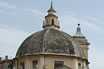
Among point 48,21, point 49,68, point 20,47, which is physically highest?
point 48,21

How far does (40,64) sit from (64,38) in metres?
6.64

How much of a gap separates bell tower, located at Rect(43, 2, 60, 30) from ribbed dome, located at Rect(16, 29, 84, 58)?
185cm

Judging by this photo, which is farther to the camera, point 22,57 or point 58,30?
point 58,30

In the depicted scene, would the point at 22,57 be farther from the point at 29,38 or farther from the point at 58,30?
the point at 58,30

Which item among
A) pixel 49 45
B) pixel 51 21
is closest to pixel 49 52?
pixel 49 45

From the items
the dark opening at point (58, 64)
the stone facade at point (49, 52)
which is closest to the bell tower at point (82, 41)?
the stone facade at point (49, 52)

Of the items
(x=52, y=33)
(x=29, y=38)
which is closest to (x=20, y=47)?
(x=29, y=38)

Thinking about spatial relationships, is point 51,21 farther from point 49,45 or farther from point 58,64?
point 58,64

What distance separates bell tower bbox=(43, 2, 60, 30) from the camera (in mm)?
58812

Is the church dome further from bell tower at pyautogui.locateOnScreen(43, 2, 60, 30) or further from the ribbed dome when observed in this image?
bell tower at pyautogui.locateOnScreen(43, 2, 60, 30)

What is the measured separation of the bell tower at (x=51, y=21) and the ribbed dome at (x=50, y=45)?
1.85 meters

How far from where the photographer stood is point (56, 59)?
173 feet

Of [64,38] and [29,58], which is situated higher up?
[64,38]

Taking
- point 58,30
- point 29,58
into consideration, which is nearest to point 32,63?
point 29,58
